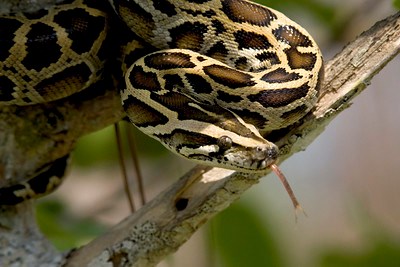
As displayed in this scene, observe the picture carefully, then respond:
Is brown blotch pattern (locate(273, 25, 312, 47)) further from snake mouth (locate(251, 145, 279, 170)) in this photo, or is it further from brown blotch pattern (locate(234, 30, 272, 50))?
snake mouth (locate(251, 145, 279, 170))

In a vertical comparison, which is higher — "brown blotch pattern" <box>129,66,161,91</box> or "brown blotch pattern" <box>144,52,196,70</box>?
"brown blotch pattern" <box>144,52,196,70</box>

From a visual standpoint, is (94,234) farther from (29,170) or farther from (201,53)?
(201,53)

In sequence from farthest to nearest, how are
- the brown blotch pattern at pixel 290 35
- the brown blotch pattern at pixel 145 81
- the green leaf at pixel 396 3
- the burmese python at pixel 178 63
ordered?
the brown blotch pattern at pixel 290 35 → the brown blotch pattern at pixel 145 81 → the burmese python at pixel 178 63 → the green leaf at pixel 396 3

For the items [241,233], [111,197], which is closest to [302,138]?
[241,233]

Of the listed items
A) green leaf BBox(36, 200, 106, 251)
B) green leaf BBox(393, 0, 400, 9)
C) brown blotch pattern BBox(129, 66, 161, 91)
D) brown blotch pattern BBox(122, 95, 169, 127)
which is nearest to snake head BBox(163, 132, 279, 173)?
brown blotch pattern BBox(122, 95, 169, 127)

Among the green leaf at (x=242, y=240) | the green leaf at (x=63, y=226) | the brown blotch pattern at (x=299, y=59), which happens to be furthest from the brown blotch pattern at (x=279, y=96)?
the green leaf at (x=63, y=226)

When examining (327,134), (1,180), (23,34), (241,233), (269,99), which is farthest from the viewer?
(327,134)

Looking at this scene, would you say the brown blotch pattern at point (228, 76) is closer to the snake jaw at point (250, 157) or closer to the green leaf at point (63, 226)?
the snake jaw at point (250, 157)

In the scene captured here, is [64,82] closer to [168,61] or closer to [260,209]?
[168,61]
